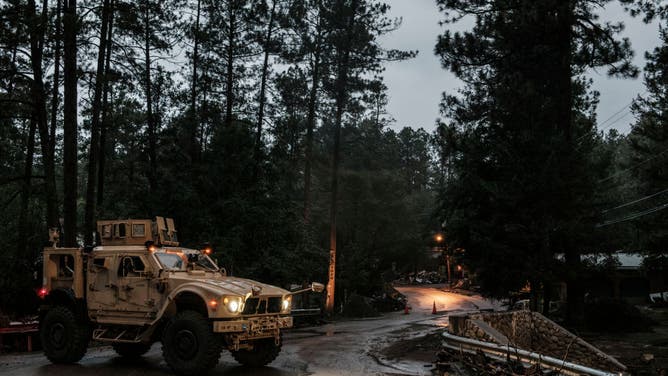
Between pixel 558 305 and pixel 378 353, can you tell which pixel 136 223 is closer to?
pixel 378 353

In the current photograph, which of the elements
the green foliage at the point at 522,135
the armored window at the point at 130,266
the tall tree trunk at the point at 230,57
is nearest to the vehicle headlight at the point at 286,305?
the armored window at the point at 130,266

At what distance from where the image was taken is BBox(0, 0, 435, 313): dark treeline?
19.0 metres

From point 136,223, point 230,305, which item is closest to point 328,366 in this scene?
point 230,305

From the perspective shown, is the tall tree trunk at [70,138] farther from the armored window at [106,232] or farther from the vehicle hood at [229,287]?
the vehicle hood at [229,287]

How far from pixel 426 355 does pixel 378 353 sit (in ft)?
4.15

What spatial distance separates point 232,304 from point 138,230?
3551 millimetres

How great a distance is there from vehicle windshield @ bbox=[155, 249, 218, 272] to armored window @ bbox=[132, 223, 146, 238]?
3.27ft

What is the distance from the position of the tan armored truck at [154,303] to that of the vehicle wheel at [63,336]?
2 cm

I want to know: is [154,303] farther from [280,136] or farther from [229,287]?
[280,136]

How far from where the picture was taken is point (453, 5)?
73.9 feet

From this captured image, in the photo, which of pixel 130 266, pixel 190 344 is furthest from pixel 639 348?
pixel 130 266

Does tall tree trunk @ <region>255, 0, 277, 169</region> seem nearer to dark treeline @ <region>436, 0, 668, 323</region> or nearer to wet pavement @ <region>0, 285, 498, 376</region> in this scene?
dark treeline @ <region>436, 0, 668, 323</region>

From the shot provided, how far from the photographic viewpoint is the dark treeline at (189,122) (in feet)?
62.2

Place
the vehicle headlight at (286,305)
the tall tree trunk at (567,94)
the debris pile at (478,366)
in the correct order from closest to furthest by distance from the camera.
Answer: the debris pile at (478,366)
the vehicle headlight at (286,305)
the tall tree trunk at (567,94)
